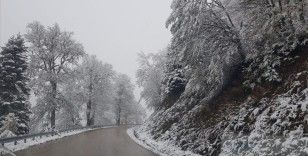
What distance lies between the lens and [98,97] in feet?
191

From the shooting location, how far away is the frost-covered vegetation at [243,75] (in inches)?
583

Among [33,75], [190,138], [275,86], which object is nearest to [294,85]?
[275,86]

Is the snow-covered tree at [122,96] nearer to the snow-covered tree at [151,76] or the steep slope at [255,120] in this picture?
the snow-covered tree at [151,76]

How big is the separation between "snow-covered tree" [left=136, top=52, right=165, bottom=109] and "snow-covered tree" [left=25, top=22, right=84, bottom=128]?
20732 millimetres

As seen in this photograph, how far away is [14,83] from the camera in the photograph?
31.1 m

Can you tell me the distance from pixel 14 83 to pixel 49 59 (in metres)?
8.15

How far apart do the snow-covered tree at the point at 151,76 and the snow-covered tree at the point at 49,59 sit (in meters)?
20.7

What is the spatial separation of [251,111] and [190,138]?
4853mm

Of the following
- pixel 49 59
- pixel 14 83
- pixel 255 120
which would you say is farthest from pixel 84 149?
pixel 49 59

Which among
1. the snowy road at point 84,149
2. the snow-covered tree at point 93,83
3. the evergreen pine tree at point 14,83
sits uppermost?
the snow-covered tree at point 93,83

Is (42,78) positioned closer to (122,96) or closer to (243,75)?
(243,75)

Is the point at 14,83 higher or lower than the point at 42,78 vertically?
lower

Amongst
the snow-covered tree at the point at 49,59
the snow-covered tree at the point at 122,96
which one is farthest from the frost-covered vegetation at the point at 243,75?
the snow-covered tree at the point at 122,96

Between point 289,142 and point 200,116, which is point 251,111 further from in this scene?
point 200,116
